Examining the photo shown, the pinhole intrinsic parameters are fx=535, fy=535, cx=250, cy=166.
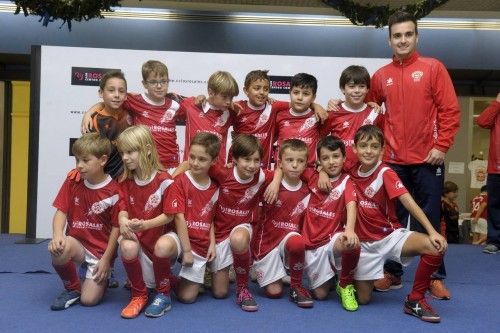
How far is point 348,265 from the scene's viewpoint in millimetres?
2936

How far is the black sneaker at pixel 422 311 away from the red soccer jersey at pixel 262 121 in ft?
4.12

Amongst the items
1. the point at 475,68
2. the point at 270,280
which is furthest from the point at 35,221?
the point at 475,68

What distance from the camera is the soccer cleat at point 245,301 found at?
2822 millimetres

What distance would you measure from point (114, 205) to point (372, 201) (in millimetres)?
1451

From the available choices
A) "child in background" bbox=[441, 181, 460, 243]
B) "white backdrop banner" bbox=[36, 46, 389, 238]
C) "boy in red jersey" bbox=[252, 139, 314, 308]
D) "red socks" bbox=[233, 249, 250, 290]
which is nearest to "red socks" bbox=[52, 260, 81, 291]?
"red socks" bbox=[233, 249, 250, 290]

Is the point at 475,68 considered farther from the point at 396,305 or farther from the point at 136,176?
the point at 136,176

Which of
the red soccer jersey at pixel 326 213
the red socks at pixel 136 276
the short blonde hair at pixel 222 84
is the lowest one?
the red socks at pixel 136 276

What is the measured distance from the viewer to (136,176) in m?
2.97

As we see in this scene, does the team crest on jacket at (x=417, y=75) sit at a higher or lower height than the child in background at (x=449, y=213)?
higher

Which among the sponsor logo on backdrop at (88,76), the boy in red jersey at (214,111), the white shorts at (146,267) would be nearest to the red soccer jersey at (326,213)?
the boy in red jersey at (214,111)

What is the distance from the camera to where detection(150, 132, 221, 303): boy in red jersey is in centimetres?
288

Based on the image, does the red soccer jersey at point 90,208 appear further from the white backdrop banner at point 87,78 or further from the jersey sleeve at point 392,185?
the white backdrop banner at point 87,78

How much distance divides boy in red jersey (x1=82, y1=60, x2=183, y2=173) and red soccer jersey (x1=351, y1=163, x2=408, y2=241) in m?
1.27

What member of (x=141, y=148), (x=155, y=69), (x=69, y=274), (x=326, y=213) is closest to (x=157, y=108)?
(x=155, y=69)
